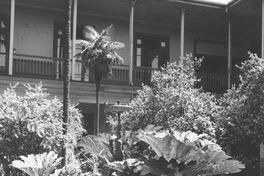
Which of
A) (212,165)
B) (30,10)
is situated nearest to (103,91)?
(30,10)

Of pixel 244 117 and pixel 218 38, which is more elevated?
pixel 218 38

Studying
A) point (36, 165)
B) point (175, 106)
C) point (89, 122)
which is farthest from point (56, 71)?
point (36, 165)

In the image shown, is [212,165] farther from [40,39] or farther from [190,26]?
[190,26]

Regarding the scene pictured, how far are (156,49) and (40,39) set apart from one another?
5442mm

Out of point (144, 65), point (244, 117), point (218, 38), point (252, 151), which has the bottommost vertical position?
point (252, 151)

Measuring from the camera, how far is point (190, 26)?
925 inches

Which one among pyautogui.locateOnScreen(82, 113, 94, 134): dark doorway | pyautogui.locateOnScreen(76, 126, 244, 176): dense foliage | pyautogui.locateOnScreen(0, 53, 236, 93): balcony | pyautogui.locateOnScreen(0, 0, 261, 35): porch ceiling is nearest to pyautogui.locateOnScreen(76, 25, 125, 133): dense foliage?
pyautogui.locateOnScreen(0, 53, 236, 93): balcony

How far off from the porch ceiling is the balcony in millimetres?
2483

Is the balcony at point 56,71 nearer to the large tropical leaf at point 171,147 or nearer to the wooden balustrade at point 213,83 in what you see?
the wooden balustrade at point 213,83

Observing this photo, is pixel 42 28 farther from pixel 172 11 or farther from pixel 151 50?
pixel 172 11

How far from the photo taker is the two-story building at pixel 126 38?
19359mm

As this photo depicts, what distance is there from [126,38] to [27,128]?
11413 millimetres

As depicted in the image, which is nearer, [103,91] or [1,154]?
[1,154]

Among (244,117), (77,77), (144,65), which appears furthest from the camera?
(144,65)
